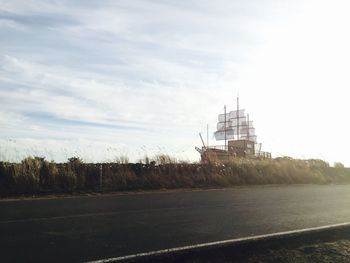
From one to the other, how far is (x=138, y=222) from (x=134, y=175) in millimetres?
11528

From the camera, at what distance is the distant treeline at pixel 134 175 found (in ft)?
62.1

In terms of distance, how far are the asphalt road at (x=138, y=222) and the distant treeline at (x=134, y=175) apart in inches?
177

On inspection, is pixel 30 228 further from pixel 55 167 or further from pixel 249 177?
pixel 249 177

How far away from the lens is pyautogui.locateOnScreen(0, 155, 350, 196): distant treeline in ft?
62.1

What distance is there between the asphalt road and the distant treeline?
449 centimetres

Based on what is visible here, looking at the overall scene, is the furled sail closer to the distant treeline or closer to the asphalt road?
the distant treeline

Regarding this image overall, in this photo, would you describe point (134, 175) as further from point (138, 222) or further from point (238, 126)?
point (238, 126)

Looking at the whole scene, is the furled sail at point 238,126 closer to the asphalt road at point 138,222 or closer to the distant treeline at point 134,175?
the distant treeline at point 134,175

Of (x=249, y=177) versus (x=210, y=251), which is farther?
(x=249, y=177)

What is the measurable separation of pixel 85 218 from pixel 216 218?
114 inches

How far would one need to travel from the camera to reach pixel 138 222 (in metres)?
10.5

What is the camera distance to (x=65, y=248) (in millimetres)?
7574

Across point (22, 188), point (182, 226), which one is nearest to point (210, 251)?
point (182, 226)

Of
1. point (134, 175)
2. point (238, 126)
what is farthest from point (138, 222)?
point (238, 126)
